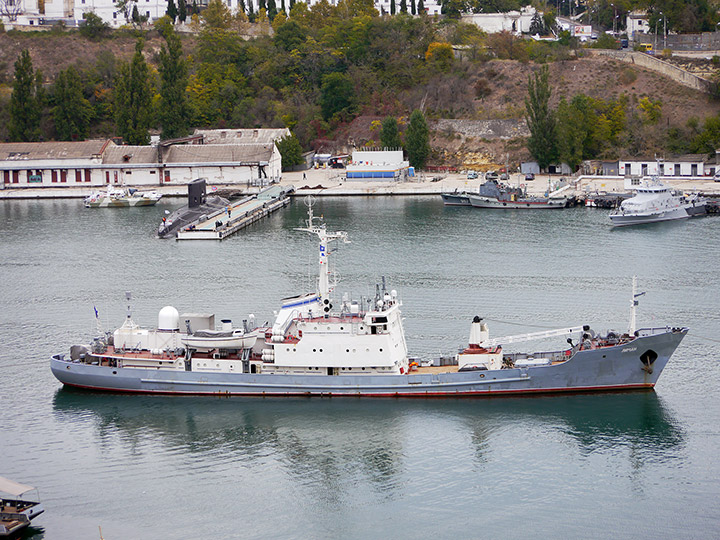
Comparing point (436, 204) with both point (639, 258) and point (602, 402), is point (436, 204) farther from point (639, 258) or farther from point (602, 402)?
point (602, 402)

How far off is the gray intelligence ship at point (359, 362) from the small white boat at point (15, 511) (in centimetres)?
954

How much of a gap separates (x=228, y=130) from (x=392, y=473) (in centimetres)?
7112

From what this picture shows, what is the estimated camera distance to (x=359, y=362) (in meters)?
35.5

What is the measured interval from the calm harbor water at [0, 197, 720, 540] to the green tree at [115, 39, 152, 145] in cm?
4144

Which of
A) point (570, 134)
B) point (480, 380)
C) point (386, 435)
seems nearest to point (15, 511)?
point (386, 435)

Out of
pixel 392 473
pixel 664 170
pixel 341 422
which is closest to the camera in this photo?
pixel 392 473

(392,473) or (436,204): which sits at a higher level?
(436,204)

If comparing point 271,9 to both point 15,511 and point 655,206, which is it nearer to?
point 655,206

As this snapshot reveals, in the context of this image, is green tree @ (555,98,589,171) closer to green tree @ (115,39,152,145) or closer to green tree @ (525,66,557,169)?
green tree @ (525,66,557,169)

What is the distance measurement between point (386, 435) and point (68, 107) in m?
74.6

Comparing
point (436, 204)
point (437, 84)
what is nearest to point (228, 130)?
point (437, 84)

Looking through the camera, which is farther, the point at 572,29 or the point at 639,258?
the point at 572,29

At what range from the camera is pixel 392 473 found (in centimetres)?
3042

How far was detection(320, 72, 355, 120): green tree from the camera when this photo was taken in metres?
102
